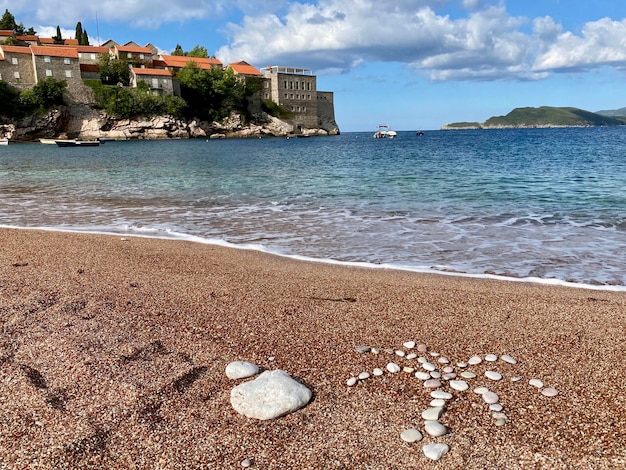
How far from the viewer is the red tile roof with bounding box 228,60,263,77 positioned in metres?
117

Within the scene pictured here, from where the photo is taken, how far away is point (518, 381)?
373 cm

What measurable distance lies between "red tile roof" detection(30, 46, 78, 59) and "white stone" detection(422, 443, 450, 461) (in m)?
99.4

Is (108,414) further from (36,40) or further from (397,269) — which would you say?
(36,40)

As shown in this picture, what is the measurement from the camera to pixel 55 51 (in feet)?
280

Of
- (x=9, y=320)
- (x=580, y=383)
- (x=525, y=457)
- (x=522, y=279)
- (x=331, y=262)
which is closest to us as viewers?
(x=525, y=457)

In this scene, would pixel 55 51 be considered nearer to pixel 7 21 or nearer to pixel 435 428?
pixel 7 21

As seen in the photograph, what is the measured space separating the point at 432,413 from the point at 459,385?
508 mm

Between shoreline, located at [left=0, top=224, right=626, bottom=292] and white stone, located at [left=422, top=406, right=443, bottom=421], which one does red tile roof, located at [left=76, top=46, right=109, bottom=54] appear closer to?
shoreline, located at [left=0, top=224, right=626, bottom=292]

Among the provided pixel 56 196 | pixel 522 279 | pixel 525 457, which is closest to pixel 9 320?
pixel 525 457

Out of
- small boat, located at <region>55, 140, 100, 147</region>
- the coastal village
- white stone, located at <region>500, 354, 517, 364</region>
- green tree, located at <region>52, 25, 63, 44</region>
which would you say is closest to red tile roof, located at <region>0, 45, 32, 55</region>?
the coastal village

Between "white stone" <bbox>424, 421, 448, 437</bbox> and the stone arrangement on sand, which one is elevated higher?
"white stone" <bbox>424, 421, 448, 437</bbox>

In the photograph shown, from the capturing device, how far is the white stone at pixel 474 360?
405 cm

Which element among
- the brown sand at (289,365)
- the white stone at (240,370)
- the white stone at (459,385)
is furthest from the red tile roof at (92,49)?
the white stone at (459,385)

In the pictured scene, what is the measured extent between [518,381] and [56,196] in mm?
18705
